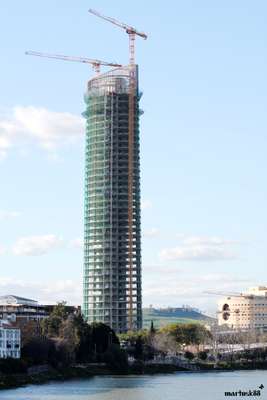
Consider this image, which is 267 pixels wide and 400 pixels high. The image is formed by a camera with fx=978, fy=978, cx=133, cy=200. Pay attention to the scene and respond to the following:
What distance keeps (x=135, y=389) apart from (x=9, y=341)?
49.7 meters

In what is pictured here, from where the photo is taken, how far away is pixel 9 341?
7018 inches

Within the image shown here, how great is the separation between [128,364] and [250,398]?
2976 inches

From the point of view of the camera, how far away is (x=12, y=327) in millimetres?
185375

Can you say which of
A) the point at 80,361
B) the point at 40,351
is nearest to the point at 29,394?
the point at 40,351

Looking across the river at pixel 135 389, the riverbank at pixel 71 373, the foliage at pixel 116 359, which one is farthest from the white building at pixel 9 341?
the river at pixel 135 389

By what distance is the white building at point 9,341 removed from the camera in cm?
17425

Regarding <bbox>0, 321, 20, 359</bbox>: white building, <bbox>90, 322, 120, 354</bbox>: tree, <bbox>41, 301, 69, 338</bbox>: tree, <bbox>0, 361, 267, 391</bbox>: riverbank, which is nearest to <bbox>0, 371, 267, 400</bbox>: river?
<bbox>0, 361, 267, 391</bbox>: riverbank

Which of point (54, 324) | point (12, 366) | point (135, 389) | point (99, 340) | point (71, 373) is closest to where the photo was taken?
point (135, 389)

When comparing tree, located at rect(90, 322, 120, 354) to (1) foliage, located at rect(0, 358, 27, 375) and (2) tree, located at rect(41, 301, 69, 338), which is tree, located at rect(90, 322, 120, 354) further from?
(1) foliage, located at rect(0, 358, 27, 375)

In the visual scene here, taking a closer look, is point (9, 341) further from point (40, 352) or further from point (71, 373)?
point (71, 373)

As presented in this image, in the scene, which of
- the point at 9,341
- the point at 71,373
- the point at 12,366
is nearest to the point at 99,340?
the point at 9,341

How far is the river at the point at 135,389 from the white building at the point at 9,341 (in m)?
19.4

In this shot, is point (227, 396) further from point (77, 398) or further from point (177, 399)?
point (77, 398)

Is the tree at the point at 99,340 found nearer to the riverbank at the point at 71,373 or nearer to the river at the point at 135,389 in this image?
the riverbank at the point at 71,373
